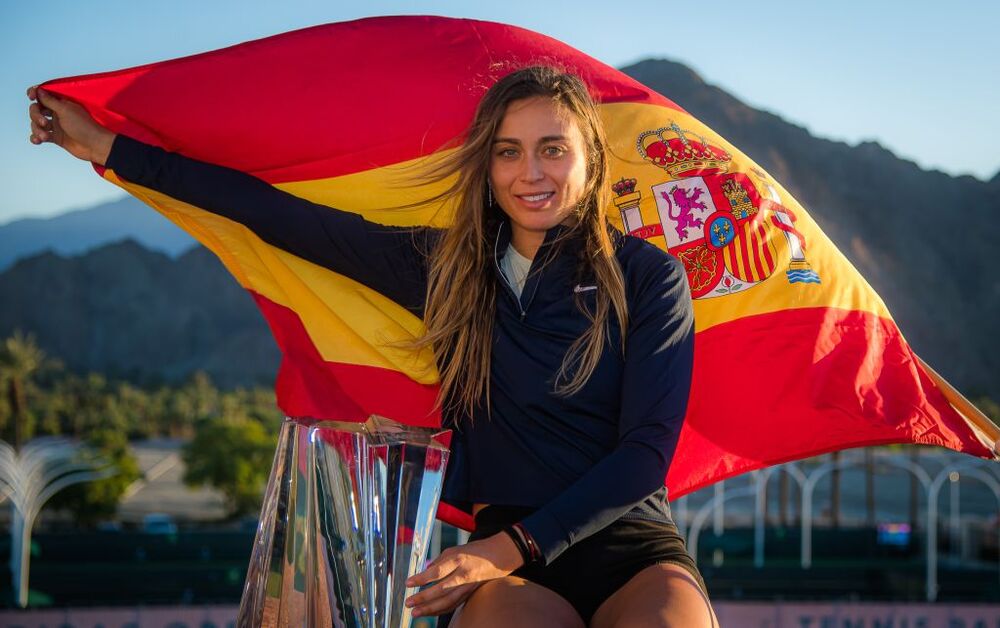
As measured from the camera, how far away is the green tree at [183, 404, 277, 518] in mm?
31344

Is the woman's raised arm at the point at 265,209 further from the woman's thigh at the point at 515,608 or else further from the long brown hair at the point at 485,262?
the woman's thigh at the point at 515,608

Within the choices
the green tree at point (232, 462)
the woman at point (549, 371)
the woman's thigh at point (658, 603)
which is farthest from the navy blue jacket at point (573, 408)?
the green tree at point (232, 462)

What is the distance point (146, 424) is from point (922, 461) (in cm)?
4511

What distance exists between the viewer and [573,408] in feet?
7.46

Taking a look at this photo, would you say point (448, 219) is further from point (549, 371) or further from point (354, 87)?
point (549, 371)

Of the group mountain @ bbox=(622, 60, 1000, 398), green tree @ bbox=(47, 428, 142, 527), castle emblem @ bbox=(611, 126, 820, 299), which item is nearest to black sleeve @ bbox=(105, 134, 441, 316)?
castle emblem @ bbox=(611, 126, 820, 299)

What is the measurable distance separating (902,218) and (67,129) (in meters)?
97.0

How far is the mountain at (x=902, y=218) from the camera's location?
82688mm

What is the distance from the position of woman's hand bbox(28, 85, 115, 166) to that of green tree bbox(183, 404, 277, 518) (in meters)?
28.8

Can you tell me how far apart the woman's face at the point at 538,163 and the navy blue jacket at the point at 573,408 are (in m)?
0.08

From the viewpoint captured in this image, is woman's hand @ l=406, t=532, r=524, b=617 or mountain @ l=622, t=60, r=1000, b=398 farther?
mountain @ l=622, t=60, r=1000, b=398

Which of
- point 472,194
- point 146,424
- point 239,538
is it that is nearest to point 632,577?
point 472,194

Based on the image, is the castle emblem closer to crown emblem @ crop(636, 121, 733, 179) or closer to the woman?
crown emblem @ crop(636, 121, 733, 179)

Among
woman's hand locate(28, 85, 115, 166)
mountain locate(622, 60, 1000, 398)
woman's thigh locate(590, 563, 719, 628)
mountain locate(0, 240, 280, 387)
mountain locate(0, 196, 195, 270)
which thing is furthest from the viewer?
mountain locate(0, 196, 195, 270)
